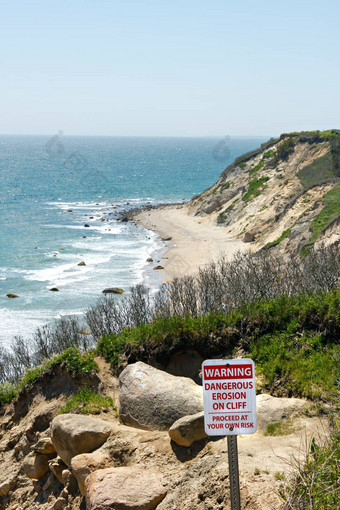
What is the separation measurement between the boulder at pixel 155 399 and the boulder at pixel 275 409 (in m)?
1.33

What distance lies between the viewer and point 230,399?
5922 mm

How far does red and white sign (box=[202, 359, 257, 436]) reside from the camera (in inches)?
232

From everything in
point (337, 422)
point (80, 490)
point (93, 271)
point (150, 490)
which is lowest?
point (93, 271)

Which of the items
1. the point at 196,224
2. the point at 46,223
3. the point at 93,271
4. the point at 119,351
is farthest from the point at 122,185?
the point at 119,351

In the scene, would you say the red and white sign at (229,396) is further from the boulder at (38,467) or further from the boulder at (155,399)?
the boulder at (38,467)

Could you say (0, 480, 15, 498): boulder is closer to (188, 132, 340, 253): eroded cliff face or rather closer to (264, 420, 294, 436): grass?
(264, 420, 294, 436): grass

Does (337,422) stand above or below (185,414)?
above

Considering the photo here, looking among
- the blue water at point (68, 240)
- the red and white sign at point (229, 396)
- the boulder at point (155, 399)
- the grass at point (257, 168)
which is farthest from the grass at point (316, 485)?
the grass at point (257, 168)

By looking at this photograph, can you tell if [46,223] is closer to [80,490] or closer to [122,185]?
[122,185]

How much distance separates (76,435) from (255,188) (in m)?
61.3

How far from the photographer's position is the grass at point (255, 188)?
67.2m

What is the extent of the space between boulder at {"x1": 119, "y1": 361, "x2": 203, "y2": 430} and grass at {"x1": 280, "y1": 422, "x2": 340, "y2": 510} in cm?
400

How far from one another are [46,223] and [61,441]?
72.9 m

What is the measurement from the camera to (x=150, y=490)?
26.9ft
